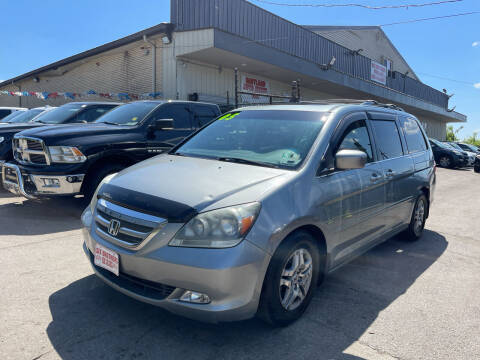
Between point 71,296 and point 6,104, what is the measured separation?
29.2 meters

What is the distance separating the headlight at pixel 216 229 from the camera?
Result: 2.35m

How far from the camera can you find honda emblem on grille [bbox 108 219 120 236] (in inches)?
102

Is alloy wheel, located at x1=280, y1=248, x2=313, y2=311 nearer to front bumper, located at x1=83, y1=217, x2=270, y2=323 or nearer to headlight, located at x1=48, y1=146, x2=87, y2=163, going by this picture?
front bumper, located at x1=83, y1=217, x2=270, y2=323

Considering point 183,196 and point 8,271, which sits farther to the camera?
point 8,271

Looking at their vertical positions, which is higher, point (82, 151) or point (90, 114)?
point (90, 114)

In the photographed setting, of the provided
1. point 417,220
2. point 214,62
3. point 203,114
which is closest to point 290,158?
point 417,220

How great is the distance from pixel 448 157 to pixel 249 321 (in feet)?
63.9

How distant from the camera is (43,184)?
17.2 ft

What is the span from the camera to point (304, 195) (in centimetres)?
281

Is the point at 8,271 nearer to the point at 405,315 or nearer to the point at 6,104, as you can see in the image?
the point at 405,315

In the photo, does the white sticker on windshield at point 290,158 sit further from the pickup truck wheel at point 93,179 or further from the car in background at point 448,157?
the car in background at point 448,157

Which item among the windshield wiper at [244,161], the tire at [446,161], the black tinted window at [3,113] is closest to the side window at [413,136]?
the windshield wiper at [244,161]

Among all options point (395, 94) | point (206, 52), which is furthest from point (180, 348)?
point (395, 94)

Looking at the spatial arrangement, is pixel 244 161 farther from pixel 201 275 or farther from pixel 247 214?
pixel 201 275
